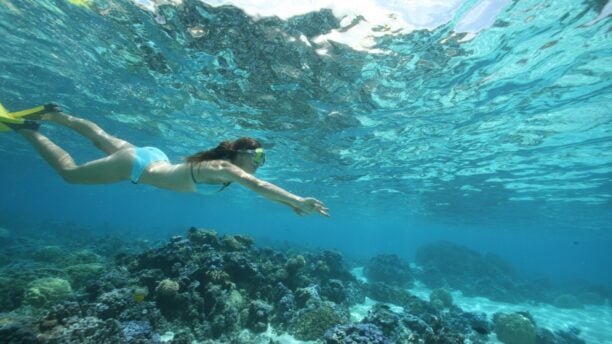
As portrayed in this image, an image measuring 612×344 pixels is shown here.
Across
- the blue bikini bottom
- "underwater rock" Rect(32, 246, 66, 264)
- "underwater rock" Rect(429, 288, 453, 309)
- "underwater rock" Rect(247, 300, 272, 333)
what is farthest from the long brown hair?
"underwater rock" Rect(429, 288, 453, 309)

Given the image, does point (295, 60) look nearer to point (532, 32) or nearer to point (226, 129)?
point (532, 32)

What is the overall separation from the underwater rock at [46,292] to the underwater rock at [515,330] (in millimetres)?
15615

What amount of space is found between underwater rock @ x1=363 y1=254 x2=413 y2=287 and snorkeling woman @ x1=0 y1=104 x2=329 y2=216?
65.0ft

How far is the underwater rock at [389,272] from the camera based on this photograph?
22375mm

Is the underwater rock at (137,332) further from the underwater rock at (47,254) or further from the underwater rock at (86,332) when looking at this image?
the underwater rock at (47,254)

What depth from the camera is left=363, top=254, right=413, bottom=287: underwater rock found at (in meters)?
22.4

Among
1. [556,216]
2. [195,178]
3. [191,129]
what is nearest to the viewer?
[195,178]

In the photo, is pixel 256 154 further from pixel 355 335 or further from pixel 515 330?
pixel 515 330

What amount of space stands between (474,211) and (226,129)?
34505 millimetres

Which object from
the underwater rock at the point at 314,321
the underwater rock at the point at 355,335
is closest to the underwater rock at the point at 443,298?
the underwater rock at the point at 314,321

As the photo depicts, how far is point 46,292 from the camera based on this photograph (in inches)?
333

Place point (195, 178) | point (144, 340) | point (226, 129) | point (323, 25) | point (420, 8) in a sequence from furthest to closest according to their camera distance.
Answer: point (226, 129) → point (323, 25) → point (420, 8) → point (144, 340) → point (195, 178)

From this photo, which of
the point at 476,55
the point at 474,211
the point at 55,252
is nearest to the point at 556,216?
the point at 474,211

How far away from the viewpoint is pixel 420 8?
8.78 m
